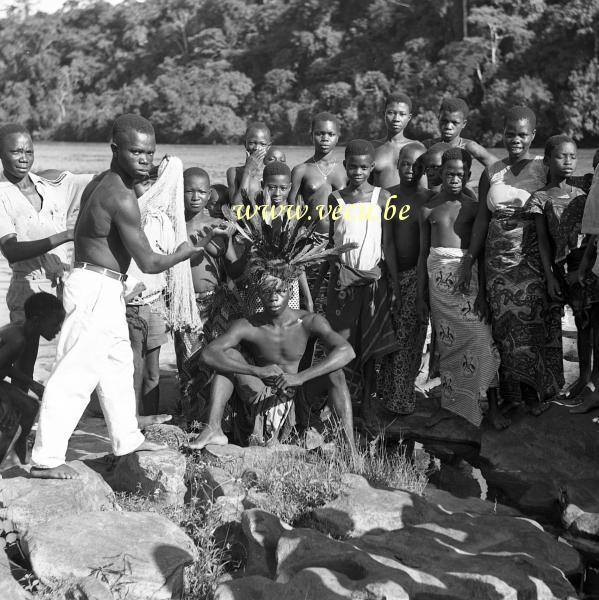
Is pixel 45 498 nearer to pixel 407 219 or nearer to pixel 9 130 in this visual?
pixel 9 130

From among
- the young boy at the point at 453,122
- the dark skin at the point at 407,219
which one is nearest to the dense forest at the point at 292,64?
the young boy at the point at 453,122

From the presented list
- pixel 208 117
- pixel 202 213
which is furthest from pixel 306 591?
pixel 208 117

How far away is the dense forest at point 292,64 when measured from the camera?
97.1 feet

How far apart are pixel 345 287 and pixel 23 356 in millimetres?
1970

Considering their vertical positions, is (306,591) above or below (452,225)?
below

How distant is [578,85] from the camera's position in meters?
28.2

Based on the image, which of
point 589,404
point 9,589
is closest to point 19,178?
point 9,589

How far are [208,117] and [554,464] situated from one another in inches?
1454

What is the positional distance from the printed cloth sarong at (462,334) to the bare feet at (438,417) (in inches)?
6.3

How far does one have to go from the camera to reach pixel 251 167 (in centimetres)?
647

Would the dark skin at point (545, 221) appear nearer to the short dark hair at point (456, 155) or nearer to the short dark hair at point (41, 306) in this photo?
the short dark hair at point (456, 155)

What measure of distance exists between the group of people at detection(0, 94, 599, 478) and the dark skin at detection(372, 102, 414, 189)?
18 centimetres

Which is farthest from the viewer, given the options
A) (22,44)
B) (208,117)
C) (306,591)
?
(22,44)

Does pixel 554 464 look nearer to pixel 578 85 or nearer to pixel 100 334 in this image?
pixel 100 334
